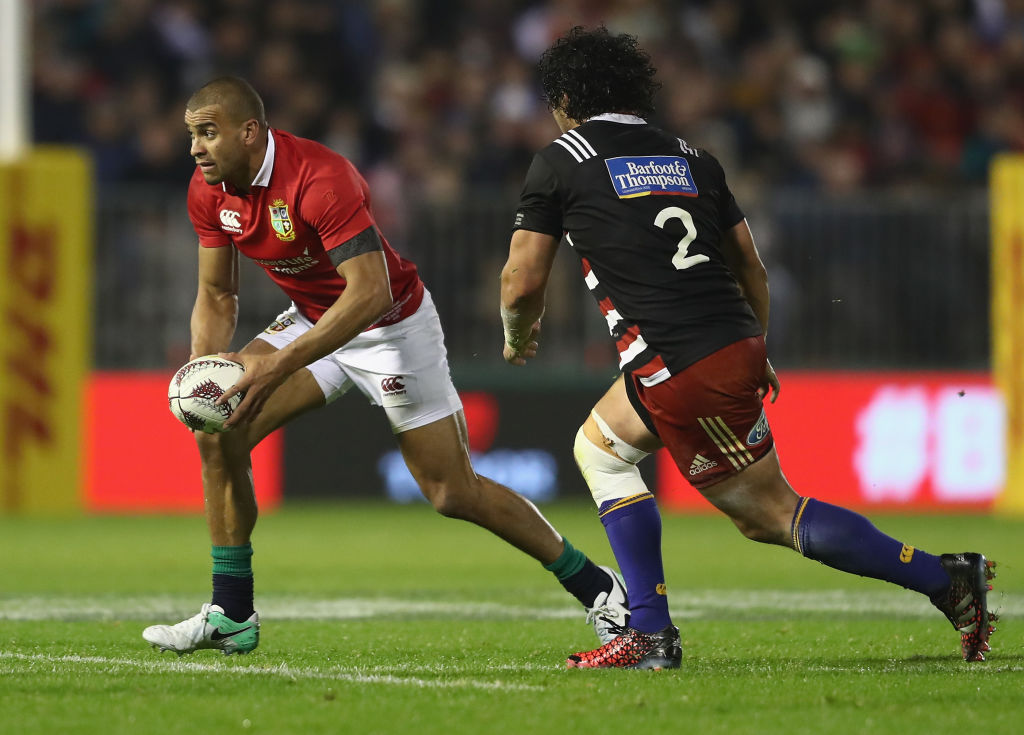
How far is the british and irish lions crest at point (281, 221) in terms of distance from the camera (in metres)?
6.22

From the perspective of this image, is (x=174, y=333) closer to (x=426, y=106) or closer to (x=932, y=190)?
(x=426, y=106)

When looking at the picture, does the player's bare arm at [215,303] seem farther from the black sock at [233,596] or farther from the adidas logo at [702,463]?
the adidas logo at [702,463]

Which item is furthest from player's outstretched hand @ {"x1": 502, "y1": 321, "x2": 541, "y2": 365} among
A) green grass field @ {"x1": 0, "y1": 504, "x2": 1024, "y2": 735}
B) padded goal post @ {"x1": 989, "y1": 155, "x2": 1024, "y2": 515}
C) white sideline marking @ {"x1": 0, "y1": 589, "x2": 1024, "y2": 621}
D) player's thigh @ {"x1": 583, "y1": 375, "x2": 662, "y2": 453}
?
padded goal post @ {"x1": 989, "y1": 155, "x2": 1024, "y2": 515}

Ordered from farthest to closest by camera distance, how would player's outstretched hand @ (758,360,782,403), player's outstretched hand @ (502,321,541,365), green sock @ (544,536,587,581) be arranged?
green sock @ (544,536,587,581) → player's outstretched hand @ (502,321,541,365) → player's outstretched hand @ (758,360,782,403)

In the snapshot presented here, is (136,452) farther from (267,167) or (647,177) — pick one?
(647,177)

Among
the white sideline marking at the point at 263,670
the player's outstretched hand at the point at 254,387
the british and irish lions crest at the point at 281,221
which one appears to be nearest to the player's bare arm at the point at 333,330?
the player's outstretched hand at the point at 254,387

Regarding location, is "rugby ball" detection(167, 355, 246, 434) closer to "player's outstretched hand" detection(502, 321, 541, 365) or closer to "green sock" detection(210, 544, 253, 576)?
"green sock" detection(210, 544, 253, 576)

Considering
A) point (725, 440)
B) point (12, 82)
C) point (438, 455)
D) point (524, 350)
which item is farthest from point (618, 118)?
point (12, 82)

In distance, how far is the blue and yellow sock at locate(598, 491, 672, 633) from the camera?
5.86 m

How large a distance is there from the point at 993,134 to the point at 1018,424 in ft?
13.2

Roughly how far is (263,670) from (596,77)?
2.25 m

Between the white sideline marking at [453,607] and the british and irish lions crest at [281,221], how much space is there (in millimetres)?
1972

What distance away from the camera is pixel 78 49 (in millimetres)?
16250

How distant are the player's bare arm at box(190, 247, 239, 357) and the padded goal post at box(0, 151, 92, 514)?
7583 mm
